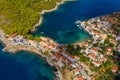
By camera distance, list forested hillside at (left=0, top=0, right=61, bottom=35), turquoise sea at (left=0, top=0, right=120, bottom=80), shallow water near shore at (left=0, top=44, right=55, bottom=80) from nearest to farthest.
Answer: shallow water near shore at (left=0, top=44, right=55, bottom=80) < turquoise sea at (left=0, top=0, right=120, bottom=80) < forested hillside at (left=0, top=0, right=61, bottom=35)

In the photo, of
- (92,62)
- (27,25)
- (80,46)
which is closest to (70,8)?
(27,25)

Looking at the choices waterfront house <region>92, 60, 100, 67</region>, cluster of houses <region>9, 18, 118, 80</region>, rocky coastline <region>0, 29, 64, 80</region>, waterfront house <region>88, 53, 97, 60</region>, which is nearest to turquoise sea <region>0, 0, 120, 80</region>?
rocky coastline <region>0, 29, 64, 80</region>

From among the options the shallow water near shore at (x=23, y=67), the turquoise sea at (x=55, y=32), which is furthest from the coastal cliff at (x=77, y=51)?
the turquoise sea at (x=55, y=32)

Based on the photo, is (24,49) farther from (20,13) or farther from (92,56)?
(20,13)

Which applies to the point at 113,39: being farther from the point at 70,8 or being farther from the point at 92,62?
the point at 70,8

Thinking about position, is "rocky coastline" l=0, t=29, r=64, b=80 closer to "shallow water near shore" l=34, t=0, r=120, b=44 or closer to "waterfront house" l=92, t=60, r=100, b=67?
"shallow water near shore" l=34, t=0, r=120, b=44

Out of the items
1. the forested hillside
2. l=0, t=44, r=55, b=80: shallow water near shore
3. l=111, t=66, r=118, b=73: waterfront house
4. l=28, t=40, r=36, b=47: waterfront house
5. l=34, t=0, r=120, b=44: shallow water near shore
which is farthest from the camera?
the forested hillside

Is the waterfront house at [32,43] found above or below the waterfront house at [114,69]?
above

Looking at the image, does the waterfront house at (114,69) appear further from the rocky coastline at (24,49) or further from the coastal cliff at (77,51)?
the rocky coastline at (24,49)
